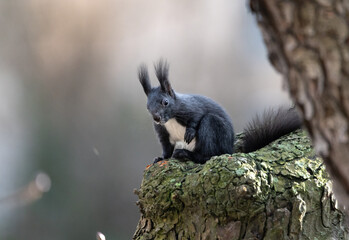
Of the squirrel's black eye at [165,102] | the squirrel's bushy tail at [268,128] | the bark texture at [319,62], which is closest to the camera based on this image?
the bark texture at [319,62]

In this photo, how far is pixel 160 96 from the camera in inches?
92.7

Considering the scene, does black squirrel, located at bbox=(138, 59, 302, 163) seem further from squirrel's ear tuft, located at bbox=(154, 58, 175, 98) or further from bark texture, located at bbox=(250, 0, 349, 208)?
bark texture, located at bbox=(250, 0, 349, 208)

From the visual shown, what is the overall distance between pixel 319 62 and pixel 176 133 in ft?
5.66

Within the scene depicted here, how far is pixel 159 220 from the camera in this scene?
1.82m

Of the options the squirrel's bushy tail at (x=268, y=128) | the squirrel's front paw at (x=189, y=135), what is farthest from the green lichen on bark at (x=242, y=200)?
the squirrel's front paw at (x=189, y=135)

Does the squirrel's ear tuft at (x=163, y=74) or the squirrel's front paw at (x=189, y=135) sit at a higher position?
the squirrel's ear tuft at (x=163, y=74)

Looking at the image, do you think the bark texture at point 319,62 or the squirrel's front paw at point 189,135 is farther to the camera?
the squirrel's front paw at point 189,135

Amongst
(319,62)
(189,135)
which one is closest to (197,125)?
(189,135)

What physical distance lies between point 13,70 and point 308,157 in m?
3.60

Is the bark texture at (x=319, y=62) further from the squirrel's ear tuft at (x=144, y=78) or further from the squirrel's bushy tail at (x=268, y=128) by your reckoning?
the squirrel's ear tuft at (x=144, y=78)

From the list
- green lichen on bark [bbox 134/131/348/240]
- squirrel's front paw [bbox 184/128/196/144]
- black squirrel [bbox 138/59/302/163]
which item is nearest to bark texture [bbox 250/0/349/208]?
green lichen on bark [bbox 134/131/348/240]

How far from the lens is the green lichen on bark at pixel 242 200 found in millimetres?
1630

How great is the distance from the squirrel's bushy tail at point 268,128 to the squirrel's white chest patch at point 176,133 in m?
0.30

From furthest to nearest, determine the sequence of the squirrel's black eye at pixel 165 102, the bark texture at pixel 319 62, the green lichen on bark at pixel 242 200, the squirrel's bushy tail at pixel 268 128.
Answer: the squirrel's black eye at pixel 165 102
the squirrel's bushy tail at pixel 268 128
the green lichen on bark at pixel 242 200
the bark texture at pixel 319 62
